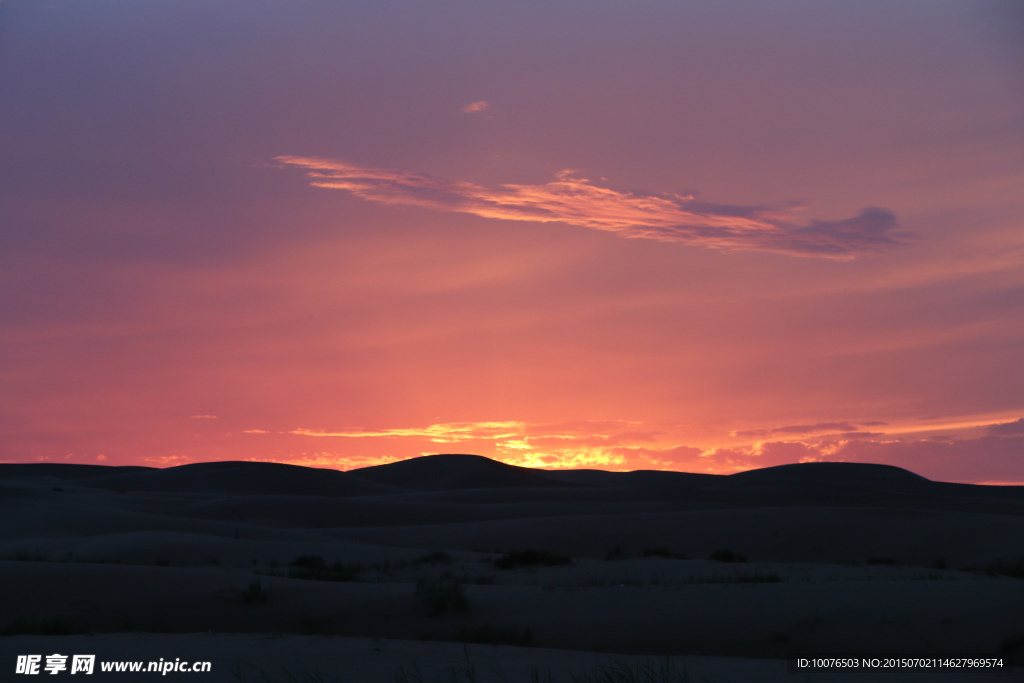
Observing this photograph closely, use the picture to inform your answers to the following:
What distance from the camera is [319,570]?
88.6ft

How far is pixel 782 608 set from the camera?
16.6 metres

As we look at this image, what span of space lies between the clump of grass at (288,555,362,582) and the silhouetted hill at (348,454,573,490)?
71237 mm

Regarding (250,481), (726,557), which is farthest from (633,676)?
(250,481)

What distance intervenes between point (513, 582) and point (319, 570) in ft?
20.7

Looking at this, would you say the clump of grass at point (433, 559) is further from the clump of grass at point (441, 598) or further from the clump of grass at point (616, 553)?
the clump of grass at point (441, 598)

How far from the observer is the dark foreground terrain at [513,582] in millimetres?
14719

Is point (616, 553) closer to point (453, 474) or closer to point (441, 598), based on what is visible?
point (441, 598)

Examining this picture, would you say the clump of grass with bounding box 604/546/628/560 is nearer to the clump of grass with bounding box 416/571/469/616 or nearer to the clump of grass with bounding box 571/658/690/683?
the clump of grass with bounding box 416/571/469/616

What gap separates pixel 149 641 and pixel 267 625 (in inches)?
132

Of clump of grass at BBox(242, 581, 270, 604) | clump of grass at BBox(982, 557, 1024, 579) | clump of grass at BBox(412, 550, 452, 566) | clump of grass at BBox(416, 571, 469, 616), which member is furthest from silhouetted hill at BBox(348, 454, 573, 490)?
clump of grass at BBox(416, 571, 469, 616)

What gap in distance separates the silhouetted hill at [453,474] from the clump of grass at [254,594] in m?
81.6

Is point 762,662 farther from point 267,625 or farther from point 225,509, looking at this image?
point 225,509

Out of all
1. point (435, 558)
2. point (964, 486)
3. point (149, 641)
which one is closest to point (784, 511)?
point (435, 558)

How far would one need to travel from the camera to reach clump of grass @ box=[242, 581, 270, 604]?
18.5 metres
